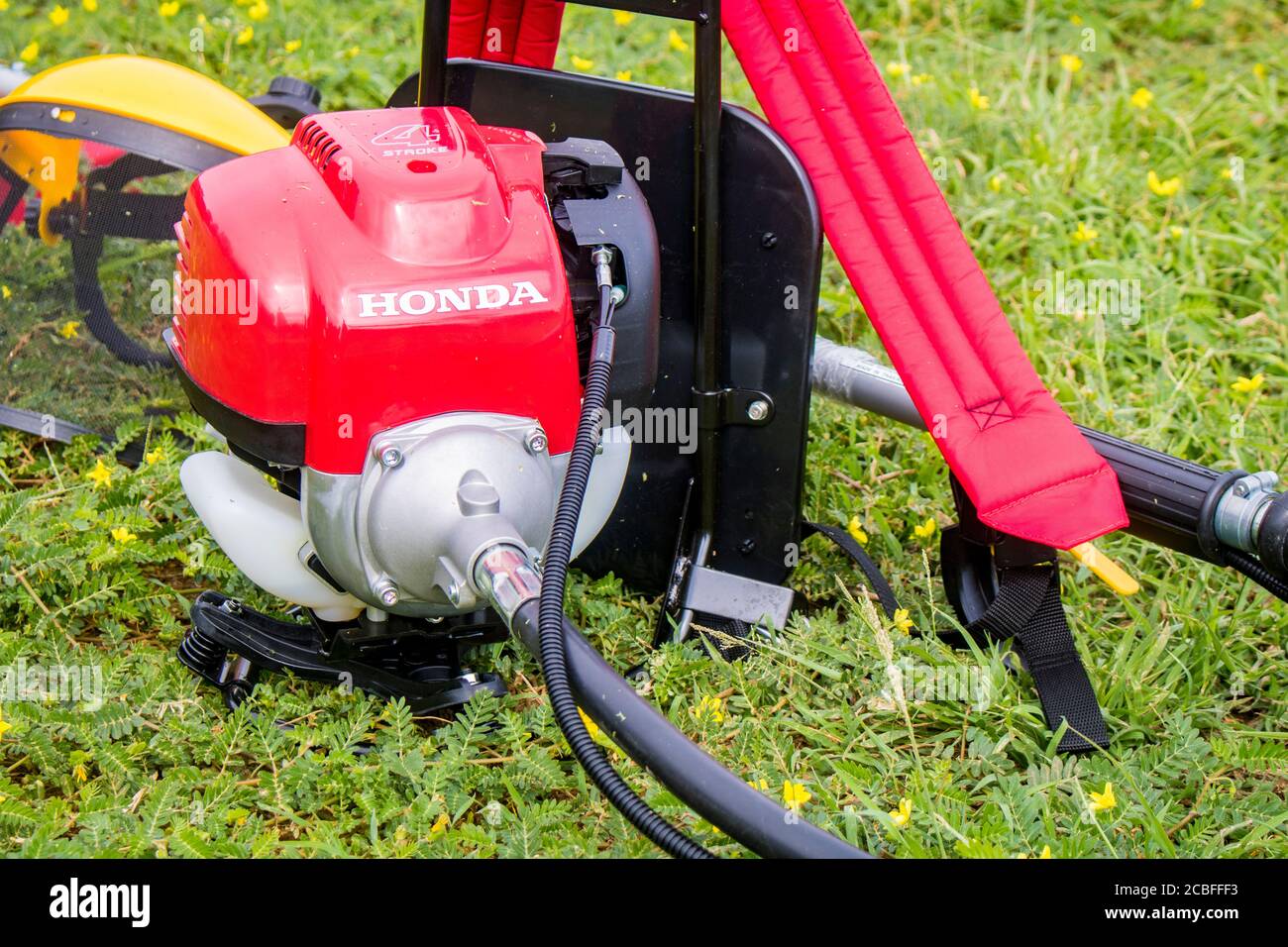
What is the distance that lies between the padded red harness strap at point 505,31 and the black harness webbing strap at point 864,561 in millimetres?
892

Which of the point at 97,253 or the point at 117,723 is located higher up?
→ the point at 97,253

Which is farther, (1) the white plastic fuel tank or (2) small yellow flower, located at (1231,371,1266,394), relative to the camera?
(2) small yellow flower, located at (1231,371,1266,394)

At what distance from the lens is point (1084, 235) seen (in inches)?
122

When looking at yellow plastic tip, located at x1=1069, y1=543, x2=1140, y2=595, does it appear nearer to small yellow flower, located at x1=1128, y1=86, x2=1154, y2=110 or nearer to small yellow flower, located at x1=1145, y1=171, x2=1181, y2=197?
small yellow flower, located at x1=1145, y1=171, x2=1181, y2=197

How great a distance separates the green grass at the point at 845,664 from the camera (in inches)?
68.8

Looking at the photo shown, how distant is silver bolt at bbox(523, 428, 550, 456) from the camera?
167 centimetres

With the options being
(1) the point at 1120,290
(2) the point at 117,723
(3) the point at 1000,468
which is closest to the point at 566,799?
(2) the point at 117,723

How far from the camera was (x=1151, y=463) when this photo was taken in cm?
203

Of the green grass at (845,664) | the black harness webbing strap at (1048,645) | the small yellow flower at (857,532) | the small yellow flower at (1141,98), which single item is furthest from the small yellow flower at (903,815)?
the small yellow flower at (1141,98)

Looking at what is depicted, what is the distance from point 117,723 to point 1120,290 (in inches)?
90.6

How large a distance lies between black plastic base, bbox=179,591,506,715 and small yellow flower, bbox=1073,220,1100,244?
73.5 inches

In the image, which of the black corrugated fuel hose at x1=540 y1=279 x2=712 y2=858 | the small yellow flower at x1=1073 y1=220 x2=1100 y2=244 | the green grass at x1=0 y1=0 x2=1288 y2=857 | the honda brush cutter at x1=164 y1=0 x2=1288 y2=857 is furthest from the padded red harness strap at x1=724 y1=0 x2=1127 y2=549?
the small yellow flower at x1=1073 y1=220 x2=1100 y2=244

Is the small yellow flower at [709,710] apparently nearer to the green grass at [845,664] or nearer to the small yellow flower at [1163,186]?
the green grass at [845,664]

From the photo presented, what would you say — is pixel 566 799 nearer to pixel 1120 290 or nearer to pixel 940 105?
pixel 1120 290
